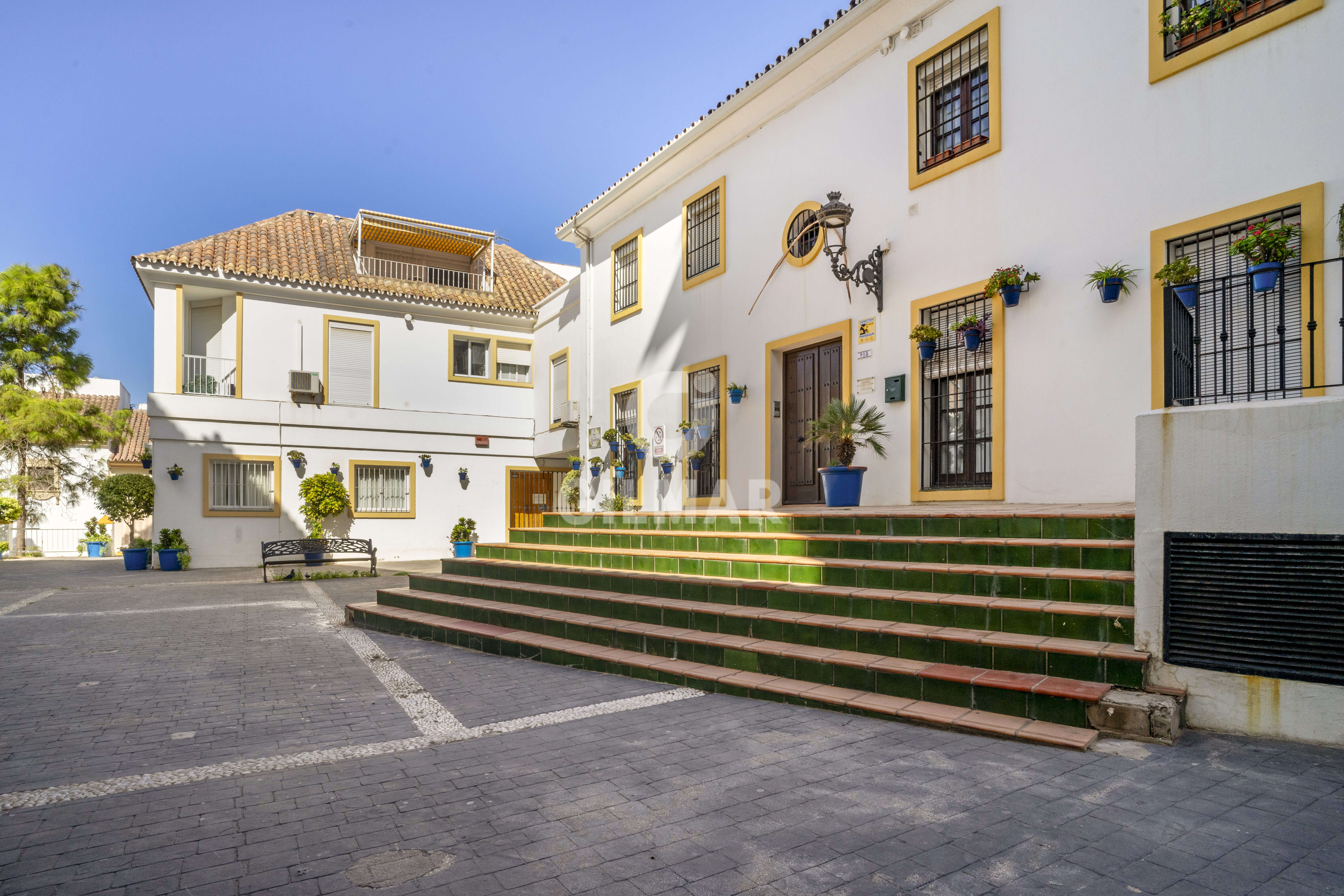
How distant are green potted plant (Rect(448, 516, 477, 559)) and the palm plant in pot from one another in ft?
37.1

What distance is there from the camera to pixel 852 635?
16.5 feet

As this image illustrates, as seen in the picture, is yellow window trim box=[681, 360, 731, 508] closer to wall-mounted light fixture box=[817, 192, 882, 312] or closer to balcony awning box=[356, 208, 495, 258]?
wall-mounted light fixture box=[817, 192, 882, 312]

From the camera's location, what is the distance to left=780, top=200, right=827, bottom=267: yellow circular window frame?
949 cm

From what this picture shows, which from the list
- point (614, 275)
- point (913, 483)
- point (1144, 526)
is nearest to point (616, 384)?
point (614, 275)

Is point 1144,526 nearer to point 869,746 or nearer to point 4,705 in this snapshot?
point 869,746

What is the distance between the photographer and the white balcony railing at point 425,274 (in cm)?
1973

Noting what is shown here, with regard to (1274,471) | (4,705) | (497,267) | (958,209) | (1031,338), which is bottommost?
(4,705)

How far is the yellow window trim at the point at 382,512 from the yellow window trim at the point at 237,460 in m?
1.49

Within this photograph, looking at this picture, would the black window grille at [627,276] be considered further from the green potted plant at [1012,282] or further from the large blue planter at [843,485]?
the green potted plant at [1012,282]

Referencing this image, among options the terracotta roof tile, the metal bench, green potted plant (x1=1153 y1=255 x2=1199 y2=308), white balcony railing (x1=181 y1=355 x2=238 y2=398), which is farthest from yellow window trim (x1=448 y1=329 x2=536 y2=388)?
green potted plant (x1=1153 y1=255 x2=1199 y2=308)

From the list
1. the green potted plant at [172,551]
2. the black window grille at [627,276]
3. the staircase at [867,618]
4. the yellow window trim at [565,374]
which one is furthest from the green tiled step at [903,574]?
the green potted plant at [172,551]

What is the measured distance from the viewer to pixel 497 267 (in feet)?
72.5

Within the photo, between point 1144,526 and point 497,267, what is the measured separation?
804 inches

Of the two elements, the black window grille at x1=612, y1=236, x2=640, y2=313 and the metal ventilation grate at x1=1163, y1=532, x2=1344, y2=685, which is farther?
the black window grille at x1=612, y1=236, x2=640, y2=313
